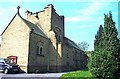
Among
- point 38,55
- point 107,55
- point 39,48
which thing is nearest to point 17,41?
point 39,48

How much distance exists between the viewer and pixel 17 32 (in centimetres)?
3023

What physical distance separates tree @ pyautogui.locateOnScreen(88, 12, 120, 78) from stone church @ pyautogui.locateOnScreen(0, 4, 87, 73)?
12.3 m

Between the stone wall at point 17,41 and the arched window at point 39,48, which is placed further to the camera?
the arched window at point 39,48

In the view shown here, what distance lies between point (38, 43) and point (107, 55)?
15.2 meters

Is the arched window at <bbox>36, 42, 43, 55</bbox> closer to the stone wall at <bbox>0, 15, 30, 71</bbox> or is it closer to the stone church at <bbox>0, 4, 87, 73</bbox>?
the stone church at <bbox>0, 4, 87, 73</bbox>

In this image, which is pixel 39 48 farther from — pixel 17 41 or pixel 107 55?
pixel 107 55

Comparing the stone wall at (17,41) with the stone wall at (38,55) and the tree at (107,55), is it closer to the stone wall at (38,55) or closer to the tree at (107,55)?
the stone wall at (38,55)

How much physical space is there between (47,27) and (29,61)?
31.0 ft

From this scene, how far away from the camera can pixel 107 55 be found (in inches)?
749

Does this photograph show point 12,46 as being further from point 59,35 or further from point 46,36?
point 59,35

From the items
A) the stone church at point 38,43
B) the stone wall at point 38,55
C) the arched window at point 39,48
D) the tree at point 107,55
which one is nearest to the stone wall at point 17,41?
the stone church at point 38,43

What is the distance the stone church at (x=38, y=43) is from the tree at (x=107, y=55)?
12.3 m

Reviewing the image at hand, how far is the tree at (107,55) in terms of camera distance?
1859 cm

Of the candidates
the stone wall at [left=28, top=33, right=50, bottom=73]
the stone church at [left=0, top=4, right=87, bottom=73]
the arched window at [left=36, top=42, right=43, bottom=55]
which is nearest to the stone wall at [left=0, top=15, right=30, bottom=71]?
the stone church at [left=0, top=4, right=87, bottom=73]
